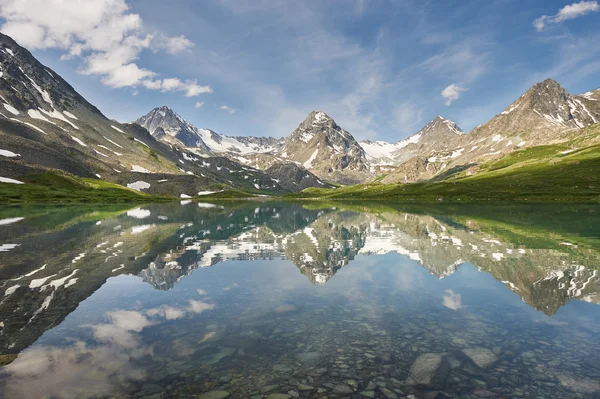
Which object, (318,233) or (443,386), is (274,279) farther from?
(318,233)

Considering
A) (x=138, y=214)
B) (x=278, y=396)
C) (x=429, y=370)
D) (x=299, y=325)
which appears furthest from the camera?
(x=138, y=214)

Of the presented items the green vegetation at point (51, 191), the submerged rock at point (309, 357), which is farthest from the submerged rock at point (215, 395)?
the green vegetation at point (51, 191)

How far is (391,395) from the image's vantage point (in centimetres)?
1038

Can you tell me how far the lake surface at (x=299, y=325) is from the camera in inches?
439

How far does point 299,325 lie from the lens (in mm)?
16312

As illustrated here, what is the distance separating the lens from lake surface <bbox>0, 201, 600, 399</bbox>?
11148 millimetres

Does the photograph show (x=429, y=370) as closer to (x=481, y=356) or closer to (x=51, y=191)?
(x=481, y=356)

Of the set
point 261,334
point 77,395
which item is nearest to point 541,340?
point 261,334

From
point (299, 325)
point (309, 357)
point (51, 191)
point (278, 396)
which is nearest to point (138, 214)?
point (299, 325)

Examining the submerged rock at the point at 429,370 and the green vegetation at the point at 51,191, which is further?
the green vegetation at the point at 51,191

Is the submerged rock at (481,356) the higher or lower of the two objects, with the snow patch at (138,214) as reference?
lower

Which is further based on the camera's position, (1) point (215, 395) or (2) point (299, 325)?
(2) point (299, 325)

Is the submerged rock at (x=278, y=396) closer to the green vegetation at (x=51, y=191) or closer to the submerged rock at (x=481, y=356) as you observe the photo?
the submerged rock at (x=481, y=356)

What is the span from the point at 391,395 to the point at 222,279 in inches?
678
